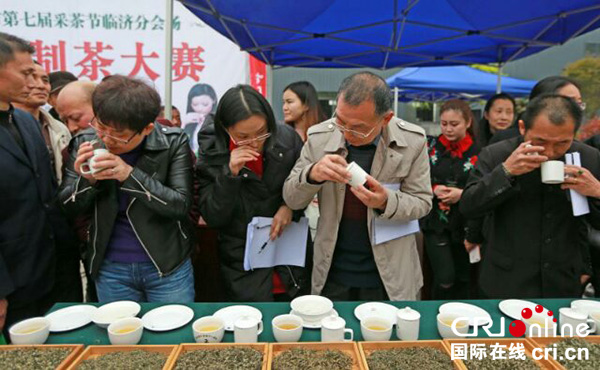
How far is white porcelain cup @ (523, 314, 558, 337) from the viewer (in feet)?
4.45

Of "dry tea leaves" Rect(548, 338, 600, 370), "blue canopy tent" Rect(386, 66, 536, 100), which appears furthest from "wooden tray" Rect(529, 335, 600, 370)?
"blue canopy tent" Rect(386, 66, 536, 100)

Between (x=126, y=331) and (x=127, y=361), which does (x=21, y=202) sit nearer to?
(x=126, y=331)

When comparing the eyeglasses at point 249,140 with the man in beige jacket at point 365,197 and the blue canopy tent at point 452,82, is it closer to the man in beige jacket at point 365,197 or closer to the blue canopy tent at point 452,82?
the man in beige jacket at point 365,197

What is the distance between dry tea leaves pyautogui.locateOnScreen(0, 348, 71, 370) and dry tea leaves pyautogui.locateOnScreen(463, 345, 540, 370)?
1242 millimetres

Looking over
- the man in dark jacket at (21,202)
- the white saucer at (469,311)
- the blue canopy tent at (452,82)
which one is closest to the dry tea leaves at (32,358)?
the man in dark jacket at (21,202)

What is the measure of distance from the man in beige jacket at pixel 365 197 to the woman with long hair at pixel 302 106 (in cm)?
132

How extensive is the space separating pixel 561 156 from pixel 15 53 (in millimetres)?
2504

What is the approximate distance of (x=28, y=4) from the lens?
5.43m

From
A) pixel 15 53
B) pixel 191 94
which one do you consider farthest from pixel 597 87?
pixel 15 53

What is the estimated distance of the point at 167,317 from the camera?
4.95ft

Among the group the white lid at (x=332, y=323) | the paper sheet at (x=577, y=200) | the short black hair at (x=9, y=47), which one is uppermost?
the short black hair at (x=9, y=47)

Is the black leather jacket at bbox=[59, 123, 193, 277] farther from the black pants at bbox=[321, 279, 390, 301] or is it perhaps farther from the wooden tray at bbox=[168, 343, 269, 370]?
the black pants at bbox=[321, 279, 390, 301]

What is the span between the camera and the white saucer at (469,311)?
1.44 meters

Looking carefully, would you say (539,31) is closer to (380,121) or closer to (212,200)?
(380,121)
